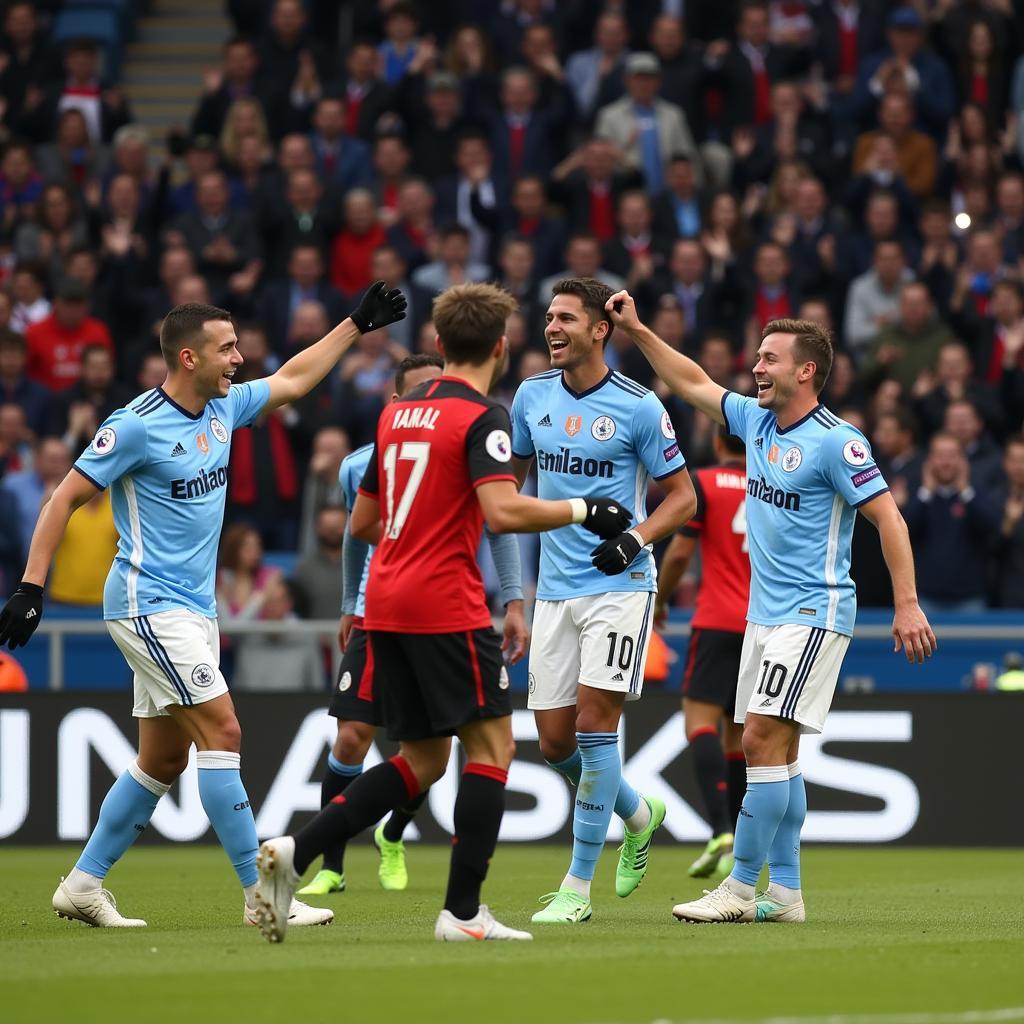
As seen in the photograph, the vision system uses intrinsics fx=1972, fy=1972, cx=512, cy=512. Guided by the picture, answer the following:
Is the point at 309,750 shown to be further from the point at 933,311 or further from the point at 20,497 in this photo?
the point at 933,311

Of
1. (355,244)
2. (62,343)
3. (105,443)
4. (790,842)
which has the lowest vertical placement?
(790,842)

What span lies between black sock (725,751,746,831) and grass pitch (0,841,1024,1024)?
1.01 metres

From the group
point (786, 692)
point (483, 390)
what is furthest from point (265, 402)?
point (786, 692)

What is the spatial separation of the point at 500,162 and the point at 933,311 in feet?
15.5

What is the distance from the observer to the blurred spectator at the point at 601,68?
1991cm

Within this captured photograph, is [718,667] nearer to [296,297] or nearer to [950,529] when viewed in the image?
[950,529]

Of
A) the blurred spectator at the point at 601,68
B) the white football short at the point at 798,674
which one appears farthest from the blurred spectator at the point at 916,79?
the white football short at the point at 798,674

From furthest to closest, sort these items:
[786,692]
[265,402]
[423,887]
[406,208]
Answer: [406,208] → [423,887] → [265,402] → [786,692]

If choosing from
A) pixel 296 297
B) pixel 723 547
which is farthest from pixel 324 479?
pixel 723 547

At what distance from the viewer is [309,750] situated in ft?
45.4

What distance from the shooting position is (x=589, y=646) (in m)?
8.79

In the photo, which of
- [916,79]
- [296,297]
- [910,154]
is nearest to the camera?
[296,297]

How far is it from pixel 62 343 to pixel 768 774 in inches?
439

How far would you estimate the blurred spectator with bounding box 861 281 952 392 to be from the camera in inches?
666
